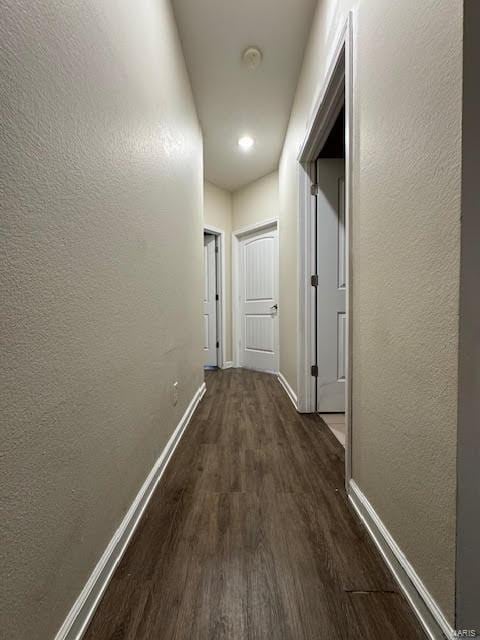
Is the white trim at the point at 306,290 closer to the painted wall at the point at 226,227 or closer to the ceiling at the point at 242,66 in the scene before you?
the ceiling at the point at 242,66

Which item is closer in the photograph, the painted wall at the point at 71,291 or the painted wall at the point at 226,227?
the painted wall at the point at 71,291

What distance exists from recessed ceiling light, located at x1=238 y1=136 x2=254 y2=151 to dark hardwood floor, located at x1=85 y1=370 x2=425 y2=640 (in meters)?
2.99

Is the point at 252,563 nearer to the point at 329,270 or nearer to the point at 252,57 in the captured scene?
the point at 329,270

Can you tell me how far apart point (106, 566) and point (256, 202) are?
12.8 ft

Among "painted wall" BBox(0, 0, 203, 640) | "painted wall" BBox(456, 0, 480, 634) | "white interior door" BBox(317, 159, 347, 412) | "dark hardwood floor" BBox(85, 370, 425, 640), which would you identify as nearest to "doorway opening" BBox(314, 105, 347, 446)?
"white interior door" BBox(317, 159, 347, 412)

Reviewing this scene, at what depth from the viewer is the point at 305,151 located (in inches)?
85.7

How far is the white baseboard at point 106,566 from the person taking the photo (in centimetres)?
70

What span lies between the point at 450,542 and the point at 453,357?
409 millimetres

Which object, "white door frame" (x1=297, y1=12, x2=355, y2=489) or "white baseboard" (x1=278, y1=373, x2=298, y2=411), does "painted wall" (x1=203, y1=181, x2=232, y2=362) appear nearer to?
"white baseboard" (x1=278, y1=373, x2=298, y2=411)

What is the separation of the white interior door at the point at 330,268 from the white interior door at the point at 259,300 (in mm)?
1475

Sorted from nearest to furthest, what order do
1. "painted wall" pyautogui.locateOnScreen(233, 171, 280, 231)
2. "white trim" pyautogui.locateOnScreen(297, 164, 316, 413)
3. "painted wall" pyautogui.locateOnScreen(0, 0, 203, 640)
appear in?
"painted wall" pyautogui.locateOnScreen(0, 0, 203, 640) < "white trim" pyautogui.locateOnScreen(297, 164, 316, 413) < "painted wall" pyautogui.locateOnScreen(233, 171, 280, 231)

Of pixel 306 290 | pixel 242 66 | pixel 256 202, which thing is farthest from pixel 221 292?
pixel 242 66

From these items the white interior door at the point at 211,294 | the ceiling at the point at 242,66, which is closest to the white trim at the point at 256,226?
the white interior door at the point at 211,294

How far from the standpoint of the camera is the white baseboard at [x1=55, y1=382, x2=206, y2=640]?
2.30 feet
